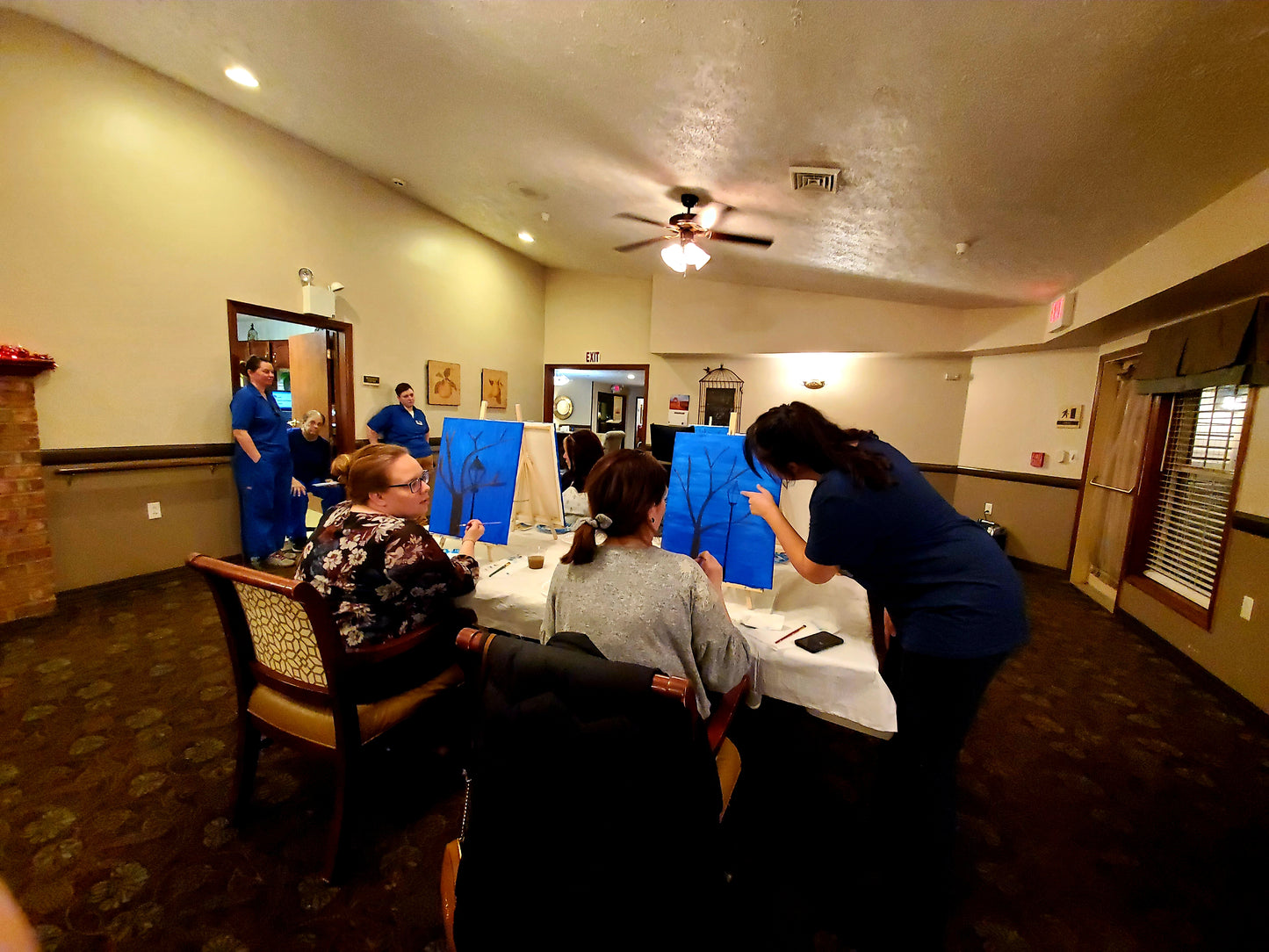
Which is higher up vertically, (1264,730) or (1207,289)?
(1207,289)

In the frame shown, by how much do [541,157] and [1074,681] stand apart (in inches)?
170

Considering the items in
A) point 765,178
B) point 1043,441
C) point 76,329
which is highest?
point 765,178

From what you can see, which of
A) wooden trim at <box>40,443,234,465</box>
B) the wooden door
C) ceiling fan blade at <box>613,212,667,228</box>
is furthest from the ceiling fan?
wooden trim at <box>40,443,234,465</box>

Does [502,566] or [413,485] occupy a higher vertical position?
[413,485]

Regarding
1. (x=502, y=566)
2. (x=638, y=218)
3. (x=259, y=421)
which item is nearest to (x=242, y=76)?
(x=259, y=421)

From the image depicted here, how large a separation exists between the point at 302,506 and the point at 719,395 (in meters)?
4.49

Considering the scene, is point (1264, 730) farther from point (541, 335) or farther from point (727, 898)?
point (541, 335)

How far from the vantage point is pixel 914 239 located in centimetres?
321

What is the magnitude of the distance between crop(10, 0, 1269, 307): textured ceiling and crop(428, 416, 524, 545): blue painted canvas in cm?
163

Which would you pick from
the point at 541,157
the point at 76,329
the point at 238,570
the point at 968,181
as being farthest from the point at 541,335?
the point at 238,570

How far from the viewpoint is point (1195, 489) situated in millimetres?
3043

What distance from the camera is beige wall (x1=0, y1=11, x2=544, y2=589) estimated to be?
2783 millimetres

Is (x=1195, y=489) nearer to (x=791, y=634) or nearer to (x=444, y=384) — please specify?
(x=791, y=634)

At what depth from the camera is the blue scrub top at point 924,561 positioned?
3.82ft
